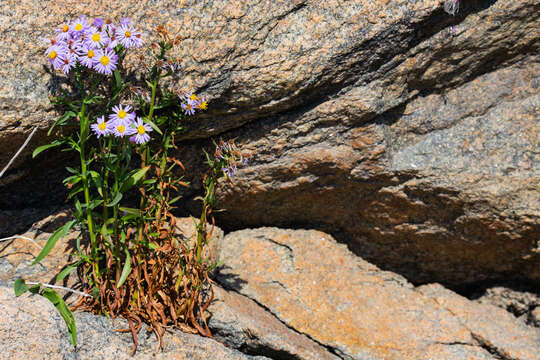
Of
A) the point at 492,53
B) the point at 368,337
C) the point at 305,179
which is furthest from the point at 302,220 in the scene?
the point at 492,53

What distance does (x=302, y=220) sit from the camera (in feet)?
12.0

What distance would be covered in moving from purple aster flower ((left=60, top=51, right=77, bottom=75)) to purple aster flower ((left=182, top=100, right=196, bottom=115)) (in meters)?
0.59

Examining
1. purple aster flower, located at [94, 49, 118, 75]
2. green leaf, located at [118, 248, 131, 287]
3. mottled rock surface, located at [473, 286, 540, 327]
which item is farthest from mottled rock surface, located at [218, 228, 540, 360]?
purple aster flower, located at [94, 49, 118, 75]

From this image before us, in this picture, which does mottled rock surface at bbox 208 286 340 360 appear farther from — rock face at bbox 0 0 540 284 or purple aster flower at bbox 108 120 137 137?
purple aster flower at bbox 108 120 137 137

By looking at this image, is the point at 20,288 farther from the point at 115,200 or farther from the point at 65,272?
the point at 115,200

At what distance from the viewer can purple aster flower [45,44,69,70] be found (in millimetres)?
2617

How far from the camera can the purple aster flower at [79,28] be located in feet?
8.75

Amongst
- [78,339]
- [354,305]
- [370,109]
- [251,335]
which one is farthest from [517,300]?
[78,339]

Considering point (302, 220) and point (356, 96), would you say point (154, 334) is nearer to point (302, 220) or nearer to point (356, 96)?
point (302, 220)

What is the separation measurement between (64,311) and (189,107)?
1.21 meters

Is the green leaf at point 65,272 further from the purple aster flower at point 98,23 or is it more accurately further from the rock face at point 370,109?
the purple aster flower at point 98,23

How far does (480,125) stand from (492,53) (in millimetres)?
441

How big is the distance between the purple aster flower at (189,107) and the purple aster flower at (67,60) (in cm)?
59

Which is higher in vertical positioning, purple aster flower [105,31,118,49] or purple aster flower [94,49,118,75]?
purple aster flower [105,31,118,49]
